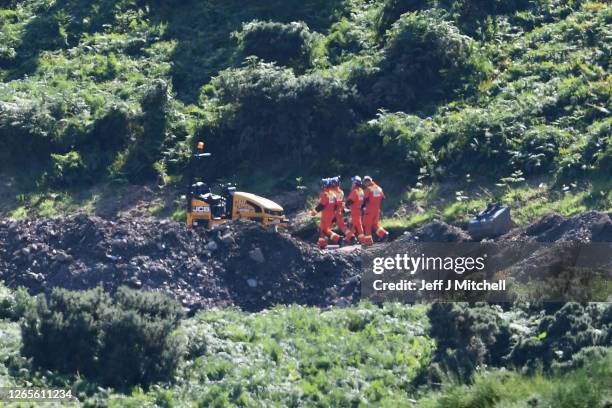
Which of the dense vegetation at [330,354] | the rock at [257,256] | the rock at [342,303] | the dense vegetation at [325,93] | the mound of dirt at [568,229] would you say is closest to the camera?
the dense vegetation at [330,354]

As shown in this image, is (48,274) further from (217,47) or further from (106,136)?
(217,47)

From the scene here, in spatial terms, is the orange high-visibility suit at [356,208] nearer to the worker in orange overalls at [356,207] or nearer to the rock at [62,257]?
the worker in orange overalls at [356,207]

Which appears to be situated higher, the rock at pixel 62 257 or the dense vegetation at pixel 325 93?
the dense vegetation at pixel 325 93

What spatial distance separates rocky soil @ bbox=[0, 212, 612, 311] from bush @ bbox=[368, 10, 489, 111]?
6.96 meters

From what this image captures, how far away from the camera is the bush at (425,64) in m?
32.6

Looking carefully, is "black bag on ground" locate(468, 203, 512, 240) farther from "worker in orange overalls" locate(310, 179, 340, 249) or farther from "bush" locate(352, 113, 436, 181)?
"bush" locate(352, 113, 436, 181)

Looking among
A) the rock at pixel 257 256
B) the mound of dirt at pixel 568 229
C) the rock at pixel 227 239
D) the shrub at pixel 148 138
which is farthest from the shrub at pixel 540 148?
the shrub at pixel 148 138

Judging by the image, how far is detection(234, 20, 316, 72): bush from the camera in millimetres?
34375

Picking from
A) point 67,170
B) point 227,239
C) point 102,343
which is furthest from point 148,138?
point 102,343

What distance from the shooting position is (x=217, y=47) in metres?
36.3

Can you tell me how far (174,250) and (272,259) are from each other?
5.52ft

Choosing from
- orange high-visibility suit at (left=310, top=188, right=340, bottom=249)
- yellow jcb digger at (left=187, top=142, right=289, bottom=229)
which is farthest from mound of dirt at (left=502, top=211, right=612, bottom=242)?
yellow jcb digger at (left=187, top=142, right=289, bottom=229)

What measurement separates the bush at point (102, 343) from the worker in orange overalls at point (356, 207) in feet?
19.9

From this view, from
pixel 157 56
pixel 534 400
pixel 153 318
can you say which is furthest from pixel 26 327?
pixel 157 56
